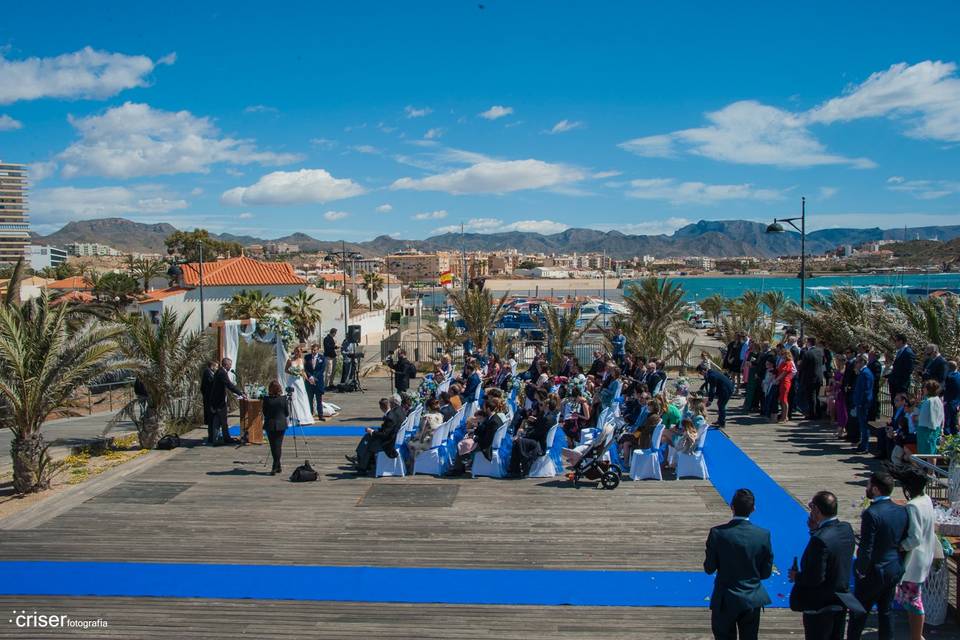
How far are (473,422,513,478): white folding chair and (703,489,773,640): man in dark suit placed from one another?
19.7 ft

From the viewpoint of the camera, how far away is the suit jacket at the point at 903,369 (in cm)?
1162

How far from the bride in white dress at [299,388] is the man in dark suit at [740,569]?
10591 mm

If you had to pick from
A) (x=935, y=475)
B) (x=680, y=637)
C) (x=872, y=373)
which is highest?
(x=872, y=373)

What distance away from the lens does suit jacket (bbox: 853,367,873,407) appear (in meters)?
11.3

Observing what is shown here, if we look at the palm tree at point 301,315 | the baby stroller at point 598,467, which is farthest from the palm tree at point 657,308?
Answer: the palm tree at point 301,315

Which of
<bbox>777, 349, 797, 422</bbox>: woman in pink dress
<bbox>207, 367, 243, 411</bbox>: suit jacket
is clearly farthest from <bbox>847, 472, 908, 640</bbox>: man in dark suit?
Result: <bbox>207, 367, 243, 411</bbox>: suit jacket

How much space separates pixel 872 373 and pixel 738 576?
27.0ft

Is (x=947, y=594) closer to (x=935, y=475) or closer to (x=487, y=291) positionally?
(x=935, y=475)

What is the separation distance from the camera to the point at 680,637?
19.3 ft

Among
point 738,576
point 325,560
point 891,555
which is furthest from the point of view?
point 325,560

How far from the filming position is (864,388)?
11398 mm

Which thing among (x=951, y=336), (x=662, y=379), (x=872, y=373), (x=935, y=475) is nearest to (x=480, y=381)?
(x=662, y=379)

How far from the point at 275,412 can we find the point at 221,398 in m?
2.58

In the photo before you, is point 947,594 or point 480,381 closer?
point 947,594
